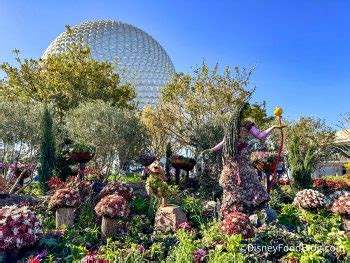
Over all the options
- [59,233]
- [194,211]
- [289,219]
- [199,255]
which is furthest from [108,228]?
[289,219]

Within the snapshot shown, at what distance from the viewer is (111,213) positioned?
5848 mm

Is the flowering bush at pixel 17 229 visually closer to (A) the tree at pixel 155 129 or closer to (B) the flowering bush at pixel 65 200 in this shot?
(B) the flowering bush at pixel 65 200

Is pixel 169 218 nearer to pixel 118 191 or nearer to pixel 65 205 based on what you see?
pixel 118 191

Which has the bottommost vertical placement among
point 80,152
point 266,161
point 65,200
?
point 65,200

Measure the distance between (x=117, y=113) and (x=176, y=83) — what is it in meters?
9.24

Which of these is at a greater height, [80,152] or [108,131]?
[108,131]

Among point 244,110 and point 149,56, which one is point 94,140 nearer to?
point 244,110

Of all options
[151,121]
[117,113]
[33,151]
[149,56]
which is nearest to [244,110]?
[117,113]

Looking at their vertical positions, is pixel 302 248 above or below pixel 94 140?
below

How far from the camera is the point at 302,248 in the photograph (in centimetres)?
480

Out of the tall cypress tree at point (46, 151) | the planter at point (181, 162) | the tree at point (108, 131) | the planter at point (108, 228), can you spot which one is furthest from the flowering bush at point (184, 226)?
the tree at point (108, 131)

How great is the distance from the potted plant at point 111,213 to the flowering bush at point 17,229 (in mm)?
1193

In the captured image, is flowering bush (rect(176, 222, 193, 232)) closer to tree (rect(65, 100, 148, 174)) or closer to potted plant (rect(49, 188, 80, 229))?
potted plant (rect(49, 188, 80, 229))

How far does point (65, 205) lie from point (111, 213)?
116 cm
